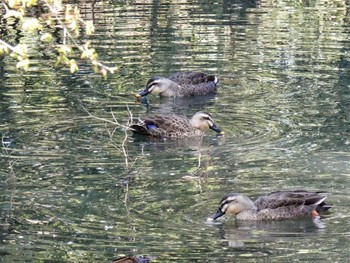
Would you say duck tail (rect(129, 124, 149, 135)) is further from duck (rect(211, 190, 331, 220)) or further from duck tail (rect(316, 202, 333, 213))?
duck tail (rect(316, 202, 333, 213))

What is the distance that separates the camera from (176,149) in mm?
15531

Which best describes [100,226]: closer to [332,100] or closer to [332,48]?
[332,100]

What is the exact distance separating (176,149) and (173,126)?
2.54 feet

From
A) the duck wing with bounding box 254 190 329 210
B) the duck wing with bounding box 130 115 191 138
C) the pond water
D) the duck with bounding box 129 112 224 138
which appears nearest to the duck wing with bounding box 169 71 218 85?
the pond water

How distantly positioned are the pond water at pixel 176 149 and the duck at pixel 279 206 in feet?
0.40

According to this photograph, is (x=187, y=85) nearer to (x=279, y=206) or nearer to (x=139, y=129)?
(x=139, y=129)

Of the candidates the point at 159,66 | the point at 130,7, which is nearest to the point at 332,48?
the point at 159,66

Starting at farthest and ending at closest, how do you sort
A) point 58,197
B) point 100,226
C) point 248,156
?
1. point 248,156
2. point 58,197
3. point 100,226

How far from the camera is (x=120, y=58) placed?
2214 cm

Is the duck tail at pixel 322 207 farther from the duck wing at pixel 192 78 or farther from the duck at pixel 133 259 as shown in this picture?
the duck wing at pixel 192 78

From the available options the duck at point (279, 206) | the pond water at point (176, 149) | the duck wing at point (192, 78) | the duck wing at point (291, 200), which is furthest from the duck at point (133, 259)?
the duck wing at point (192, 78)

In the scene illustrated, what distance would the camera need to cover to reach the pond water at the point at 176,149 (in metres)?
11.1

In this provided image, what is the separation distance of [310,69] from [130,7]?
9897 millimetres

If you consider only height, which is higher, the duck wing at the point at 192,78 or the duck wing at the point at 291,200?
the duck wing at the point at 291,200
